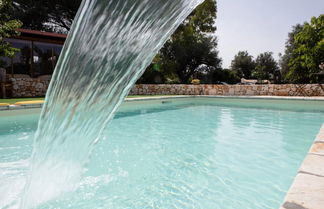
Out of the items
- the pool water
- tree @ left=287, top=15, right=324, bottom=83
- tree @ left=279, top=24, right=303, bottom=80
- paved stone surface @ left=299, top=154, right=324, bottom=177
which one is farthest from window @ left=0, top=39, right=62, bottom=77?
tree @ left=279, top=24, right=303, bottom=80

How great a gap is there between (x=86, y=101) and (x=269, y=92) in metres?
17.1

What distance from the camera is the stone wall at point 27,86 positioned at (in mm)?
12641

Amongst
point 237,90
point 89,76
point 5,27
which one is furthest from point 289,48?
point 89,76

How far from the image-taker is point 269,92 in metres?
17.6

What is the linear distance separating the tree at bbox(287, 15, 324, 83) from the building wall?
6.03m

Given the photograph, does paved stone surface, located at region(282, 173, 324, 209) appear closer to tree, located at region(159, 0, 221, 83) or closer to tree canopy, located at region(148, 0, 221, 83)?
tree canopy, located at region(148, 0, 221, 83)

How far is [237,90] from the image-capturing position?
18281 millimetres

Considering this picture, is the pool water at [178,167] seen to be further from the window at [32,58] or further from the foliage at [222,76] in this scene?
the foliage at [222,76]

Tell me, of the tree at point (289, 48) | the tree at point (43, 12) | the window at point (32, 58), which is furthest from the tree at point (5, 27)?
the tree at point (289, 48)

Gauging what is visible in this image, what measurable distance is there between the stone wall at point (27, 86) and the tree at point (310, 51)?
21.3m

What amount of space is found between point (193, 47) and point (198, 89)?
28.0 ft

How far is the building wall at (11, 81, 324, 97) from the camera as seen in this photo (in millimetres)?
12953

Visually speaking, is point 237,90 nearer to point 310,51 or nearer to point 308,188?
point 310,51

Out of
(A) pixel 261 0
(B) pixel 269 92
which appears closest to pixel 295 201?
(A) pixel 261 0
